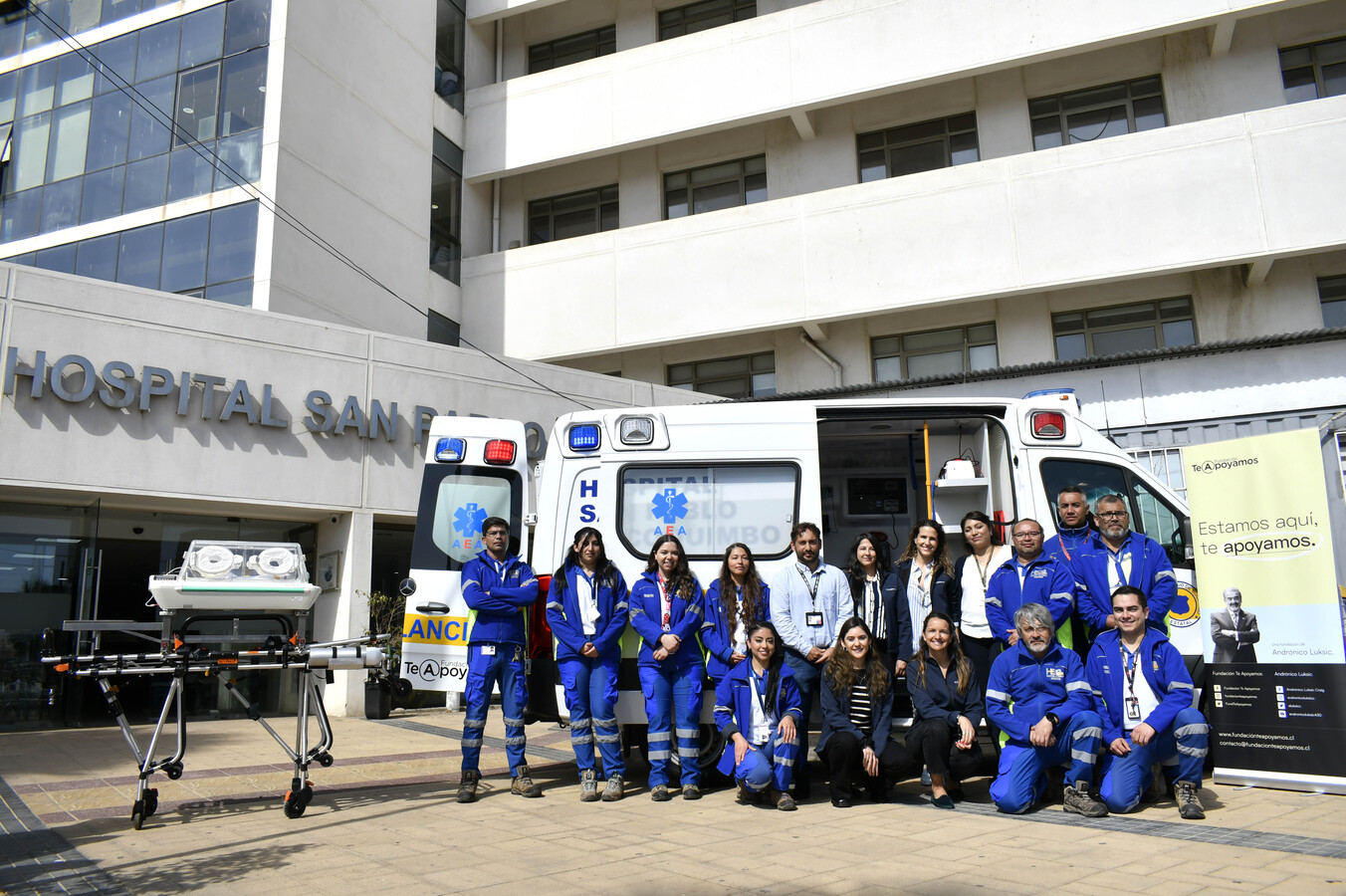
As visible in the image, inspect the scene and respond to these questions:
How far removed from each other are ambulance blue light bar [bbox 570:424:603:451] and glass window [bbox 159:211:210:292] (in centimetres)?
1153

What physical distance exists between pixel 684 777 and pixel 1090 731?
8.64 ft

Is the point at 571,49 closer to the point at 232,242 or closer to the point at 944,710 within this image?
the point at 232,242

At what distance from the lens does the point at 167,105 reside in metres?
17.0

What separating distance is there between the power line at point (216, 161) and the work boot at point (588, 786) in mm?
9849

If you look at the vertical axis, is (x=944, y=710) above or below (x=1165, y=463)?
below

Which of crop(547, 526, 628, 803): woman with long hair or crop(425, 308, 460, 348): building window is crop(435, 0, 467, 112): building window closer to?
crop(425, 308, 460, 348): building window

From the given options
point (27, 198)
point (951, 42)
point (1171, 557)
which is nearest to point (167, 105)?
point (27, 198)

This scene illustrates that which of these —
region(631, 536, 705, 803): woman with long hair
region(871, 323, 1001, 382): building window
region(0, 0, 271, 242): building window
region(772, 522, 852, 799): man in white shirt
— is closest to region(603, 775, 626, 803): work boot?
region(631, 536, 705, 803): woman with long hair

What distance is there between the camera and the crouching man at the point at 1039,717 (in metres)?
5.89

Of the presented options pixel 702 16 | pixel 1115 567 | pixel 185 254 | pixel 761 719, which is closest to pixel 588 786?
pixel 761 719

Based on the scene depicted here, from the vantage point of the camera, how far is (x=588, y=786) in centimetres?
664

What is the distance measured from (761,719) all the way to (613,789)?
1122mm

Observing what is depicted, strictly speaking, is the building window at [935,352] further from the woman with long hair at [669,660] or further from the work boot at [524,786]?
the work boot at [524,786]

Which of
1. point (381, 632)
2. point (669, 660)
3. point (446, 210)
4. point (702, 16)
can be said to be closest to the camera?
point (669, 660)
